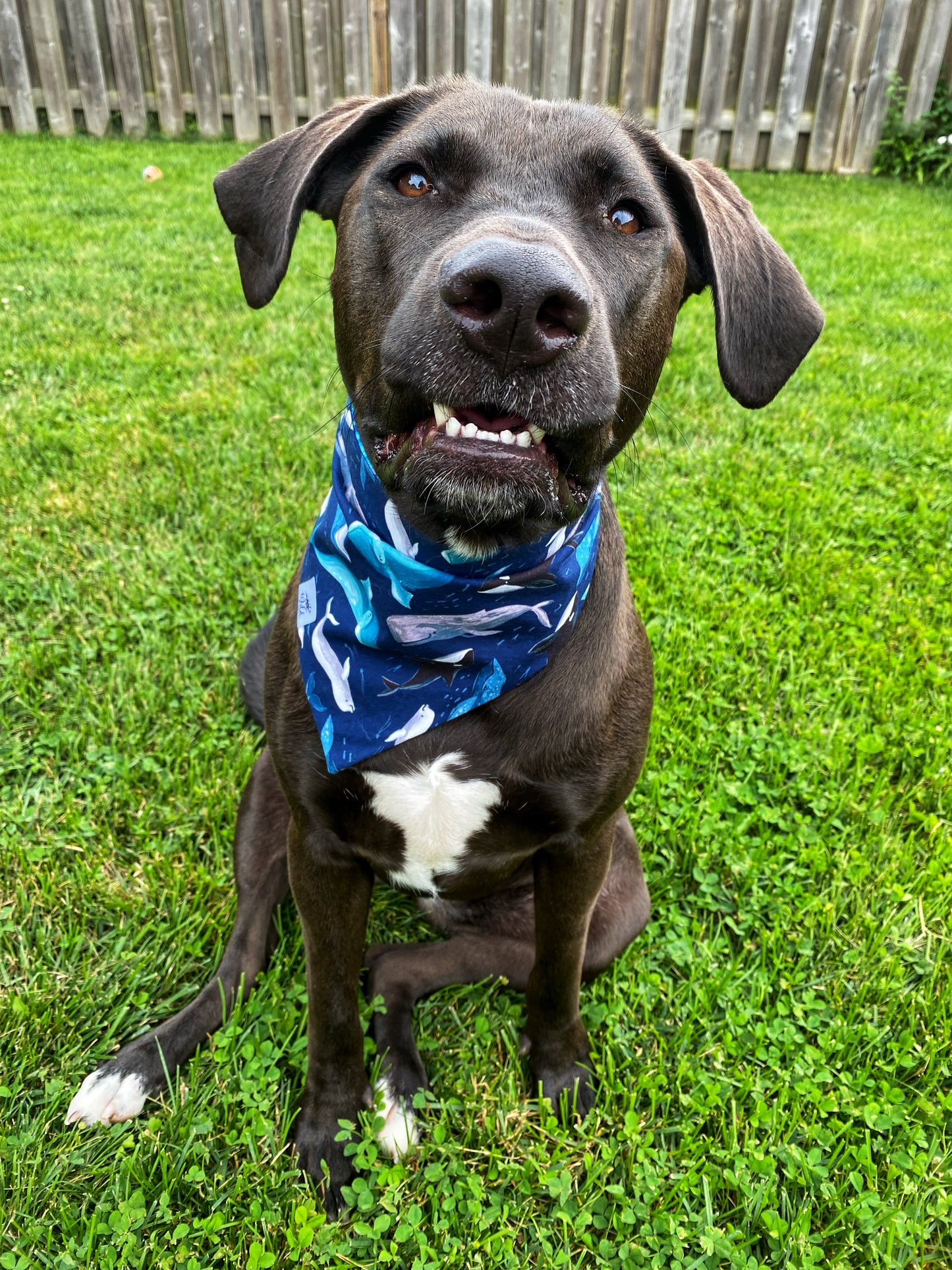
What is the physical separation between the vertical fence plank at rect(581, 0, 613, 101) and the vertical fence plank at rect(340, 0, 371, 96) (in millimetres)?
2181

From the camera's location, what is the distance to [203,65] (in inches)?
366

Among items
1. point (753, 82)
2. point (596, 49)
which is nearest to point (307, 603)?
point (596, 49)

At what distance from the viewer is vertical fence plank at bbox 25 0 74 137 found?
349 inches

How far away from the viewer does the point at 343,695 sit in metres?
1.89

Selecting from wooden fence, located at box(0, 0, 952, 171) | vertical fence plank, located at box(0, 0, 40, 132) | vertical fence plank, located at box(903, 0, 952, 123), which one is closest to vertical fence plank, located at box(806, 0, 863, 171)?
wooden fence, located at box(0, 0, 952, 171)

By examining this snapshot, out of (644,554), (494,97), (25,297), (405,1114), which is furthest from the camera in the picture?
(25,297)

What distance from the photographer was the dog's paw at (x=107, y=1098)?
1947 mm

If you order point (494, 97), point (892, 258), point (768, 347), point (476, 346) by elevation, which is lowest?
point (892, 258)

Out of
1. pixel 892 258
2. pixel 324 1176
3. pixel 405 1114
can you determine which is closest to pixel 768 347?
pixel 405 1114

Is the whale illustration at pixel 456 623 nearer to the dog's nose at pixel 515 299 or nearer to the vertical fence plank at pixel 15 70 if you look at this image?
the dog's nose at pixel 515 299

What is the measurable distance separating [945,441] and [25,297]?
18.2 feet

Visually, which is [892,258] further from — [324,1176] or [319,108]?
[324,1176]

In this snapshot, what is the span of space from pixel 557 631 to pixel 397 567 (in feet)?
1.17

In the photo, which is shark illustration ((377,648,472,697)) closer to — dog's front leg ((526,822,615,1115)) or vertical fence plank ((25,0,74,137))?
dog's front leg ((526,822,615,1115))
